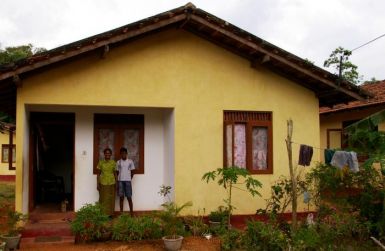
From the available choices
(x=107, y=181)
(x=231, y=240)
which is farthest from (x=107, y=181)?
(x=231, y=240)

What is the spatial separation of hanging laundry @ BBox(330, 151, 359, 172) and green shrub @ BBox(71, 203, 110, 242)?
490cm

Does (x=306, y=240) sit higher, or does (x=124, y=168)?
(x=124, y=168)

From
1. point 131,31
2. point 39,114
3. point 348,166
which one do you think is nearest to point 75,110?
point 39,114

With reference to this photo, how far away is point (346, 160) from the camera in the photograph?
849 cm

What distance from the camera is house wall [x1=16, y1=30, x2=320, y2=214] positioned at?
30.3ft

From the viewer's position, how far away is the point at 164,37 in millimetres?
9859

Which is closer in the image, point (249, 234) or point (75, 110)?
point (249, 234)

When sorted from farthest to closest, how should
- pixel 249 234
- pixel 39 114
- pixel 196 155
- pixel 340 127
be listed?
pixel 340 127 < pixel 39 114 < pixel 196 155 < pixel 249 234

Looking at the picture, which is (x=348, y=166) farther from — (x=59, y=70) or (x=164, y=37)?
(x=59, y=70)

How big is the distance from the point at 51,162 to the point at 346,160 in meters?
10.2

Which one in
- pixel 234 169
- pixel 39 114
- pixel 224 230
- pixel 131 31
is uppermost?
pixel 131 31

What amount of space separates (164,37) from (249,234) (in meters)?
4.94

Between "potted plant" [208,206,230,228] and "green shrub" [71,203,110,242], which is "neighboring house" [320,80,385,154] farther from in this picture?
"green shrub" [71,203,110,242]

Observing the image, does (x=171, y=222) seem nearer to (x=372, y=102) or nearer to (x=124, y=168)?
(x=124, y=168)
